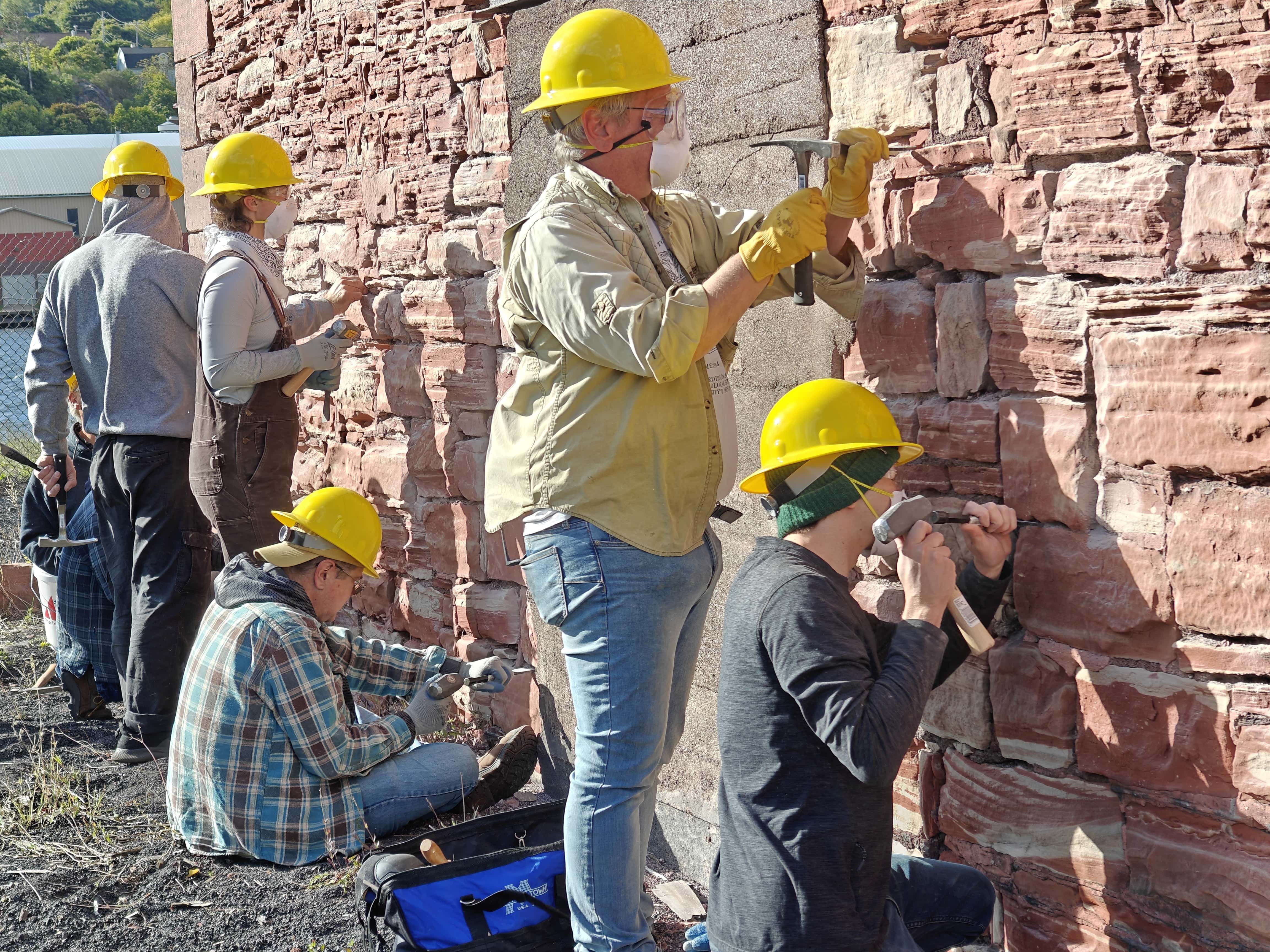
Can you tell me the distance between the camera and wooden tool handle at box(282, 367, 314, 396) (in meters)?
4.51

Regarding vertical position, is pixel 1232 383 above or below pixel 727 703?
above

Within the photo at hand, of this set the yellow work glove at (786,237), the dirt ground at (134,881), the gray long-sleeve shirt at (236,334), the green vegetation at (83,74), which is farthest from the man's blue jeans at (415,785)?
the green vegetation at (83,74)

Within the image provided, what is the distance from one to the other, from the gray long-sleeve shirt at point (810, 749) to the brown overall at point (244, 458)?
99.2 inches

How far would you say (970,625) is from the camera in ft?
8.32

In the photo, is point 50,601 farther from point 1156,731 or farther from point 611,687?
point 1156,731

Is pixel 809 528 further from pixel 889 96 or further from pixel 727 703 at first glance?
pixel 889 96

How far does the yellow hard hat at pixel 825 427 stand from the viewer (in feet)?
8.13

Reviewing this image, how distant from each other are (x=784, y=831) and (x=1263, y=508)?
1.07m

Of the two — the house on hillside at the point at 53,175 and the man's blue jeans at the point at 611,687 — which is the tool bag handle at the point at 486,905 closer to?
the man's blue jeans at the point at 611,687

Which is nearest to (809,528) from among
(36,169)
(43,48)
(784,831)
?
(784,831)

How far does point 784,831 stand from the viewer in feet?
7.69

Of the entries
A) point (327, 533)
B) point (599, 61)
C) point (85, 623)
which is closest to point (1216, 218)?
point (599, 61)

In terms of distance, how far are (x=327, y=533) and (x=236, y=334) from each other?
878mm

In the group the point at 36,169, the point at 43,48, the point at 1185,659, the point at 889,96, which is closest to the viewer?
the point at 1185,659
